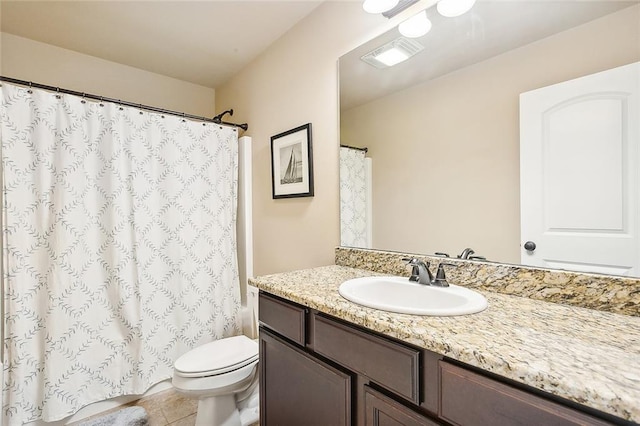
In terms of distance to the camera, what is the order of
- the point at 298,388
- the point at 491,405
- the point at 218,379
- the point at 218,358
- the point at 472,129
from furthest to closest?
the point at 218,358
the point at 218,379
the point at 472,129
the point at 298,388
the point at 491,405

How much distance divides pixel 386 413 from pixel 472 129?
1033 mm

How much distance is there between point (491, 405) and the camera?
1.91 feet

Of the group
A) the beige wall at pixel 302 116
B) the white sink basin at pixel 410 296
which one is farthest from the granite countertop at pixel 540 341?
the beige wall at pixel 302 116

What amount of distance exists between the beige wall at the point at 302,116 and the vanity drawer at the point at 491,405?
103 cm

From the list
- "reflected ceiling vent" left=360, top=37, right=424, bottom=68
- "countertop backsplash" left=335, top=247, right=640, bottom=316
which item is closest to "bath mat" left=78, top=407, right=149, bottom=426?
"countertop backsplash" left=335, top=247, right=640, bottom=316

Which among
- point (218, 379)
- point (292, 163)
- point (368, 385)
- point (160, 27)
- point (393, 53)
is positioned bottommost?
point (218, 379)

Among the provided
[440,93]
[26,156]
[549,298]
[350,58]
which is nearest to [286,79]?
[350,58]

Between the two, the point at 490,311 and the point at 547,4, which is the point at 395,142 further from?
the point at 490,311

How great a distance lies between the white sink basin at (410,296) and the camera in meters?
0.84

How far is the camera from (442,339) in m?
0.66

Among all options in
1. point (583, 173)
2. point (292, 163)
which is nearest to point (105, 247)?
point (292, 163)

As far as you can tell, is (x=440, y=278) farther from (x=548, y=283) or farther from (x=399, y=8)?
(x=399, y=8)

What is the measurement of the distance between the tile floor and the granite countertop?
138cm

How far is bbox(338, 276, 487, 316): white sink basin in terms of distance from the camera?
0.84m
